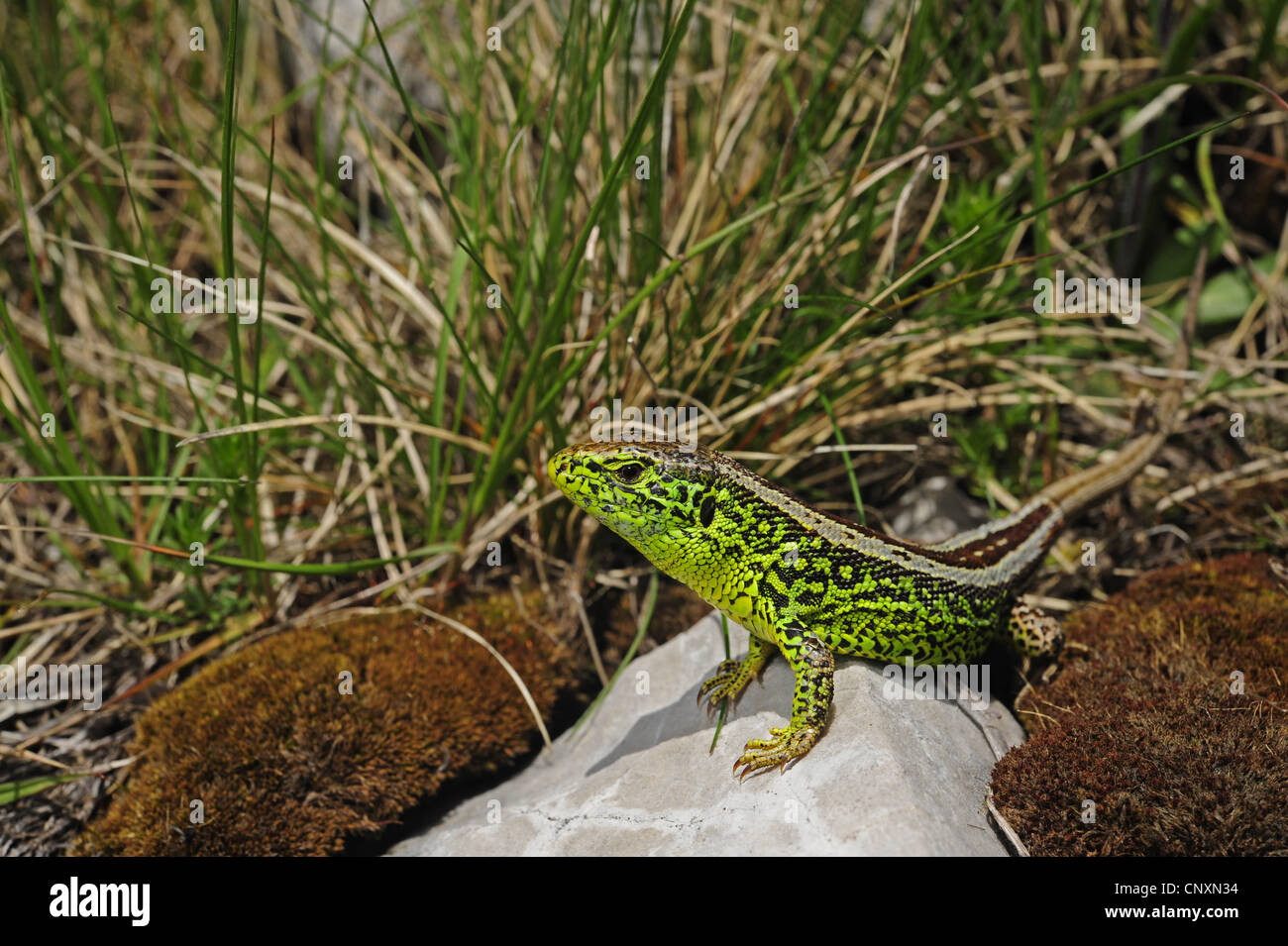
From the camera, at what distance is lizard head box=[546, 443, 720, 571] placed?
3968 mm

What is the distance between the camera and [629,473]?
13.0 ft

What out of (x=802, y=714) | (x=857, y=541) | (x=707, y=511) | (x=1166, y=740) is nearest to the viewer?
(x=1166, y=740)

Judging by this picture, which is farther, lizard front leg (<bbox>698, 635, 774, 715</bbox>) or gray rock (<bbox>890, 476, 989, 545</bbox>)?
gray rock (<bbox>890, 476, 989, 545</bbox>)

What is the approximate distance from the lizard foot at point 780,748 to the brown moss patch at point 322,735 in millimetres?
1555

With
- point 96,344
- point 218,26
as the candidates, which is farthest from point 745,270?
point 218,26

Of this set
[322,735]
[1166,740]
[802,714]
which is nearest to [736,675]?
[802,714]

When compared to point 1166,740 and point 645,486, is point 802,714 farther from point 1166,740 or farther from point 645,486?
point 1166,740

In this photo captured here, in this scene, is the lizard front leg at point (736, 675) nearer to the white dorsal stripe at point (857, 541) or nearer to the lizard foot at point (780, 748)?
the lizard foot at point (780, 748)

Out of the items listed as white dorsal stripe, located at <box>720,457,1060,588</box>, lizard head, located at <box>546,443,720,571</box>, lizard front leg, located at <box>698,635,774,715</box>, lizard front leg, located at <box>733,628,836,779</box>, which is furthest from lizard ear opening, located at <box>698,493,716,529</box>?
lizard front leg, located at <box>698,635,774,715</box>

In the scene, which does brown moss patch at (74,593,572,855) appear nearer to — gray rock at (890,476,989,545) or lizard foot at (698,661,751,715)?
lizard foot at (698,661,751,715)

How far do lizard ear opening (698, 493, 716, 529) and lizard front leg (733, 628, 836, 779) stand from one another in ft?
1.98

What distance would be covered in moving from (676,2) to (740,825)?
5.65 meters

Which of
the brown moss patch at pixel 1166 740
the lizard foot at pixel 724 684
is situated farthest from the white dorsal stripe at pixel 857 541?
the lizard foot at pixel 724 684

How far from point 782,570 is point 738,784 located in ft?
2.91
